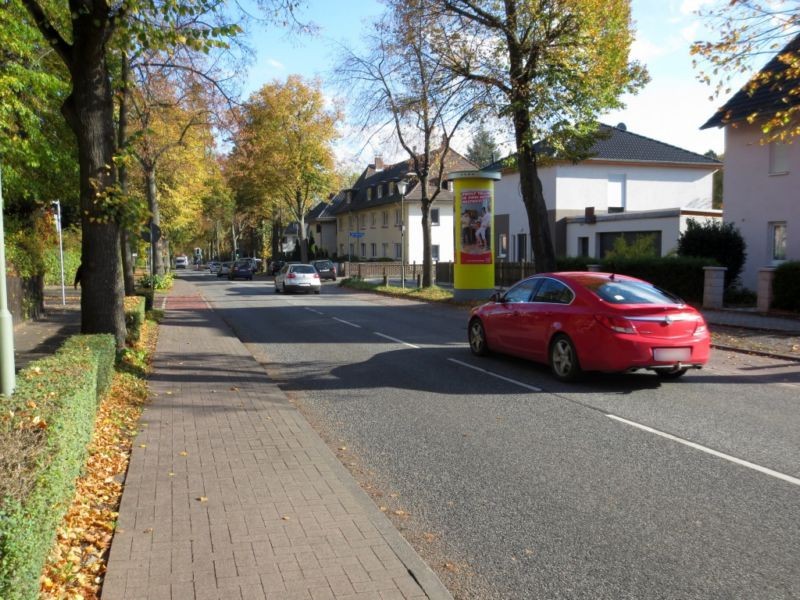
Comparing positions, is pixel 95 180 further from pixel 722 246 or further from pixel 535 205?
pixel 722 246

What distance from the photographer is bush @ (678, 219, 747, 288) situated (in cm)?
2206

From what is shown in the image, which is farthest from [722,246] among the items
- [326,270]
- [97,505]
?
[326,270]

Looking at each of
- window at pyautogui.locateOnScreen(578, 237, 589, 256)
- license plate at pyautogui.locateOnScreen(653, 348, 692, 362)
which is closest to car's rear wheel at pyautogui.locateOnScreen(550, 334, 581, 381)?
license plate at pyautogui.locateOnScreen(653, 348, 692, 362)

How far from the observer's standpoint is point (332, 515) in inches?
179

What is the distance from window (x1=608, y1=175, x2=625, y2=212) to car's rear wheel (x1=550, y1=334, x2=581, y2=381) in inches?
1142

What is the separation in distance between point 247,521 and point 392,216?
2198 inches

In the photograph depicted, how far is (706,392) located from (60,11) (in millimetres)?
14257

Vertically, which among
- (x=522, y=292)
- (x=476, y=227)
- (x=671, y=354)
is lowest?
(x=671, y=354)

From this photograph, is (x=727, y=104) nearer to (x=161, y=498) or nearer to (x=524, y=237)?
(x=524, y=237)

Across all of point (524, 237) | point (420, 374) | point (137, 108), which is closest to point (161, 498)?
point (420, 374)

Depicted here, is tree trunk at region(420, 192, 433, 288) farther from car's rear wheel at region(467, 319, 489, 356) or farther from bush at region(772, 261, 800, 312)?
car's rear wheel at region(467, 319, 489, 356)

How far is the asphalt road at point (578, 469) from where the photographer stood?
389cm

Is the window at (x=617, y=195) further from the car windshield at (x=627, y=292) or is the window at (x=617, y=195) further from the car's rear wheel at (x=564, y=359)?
the car's rear wheel at (x=564, y=359)

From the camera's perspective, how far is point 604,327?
8555 millimetres
